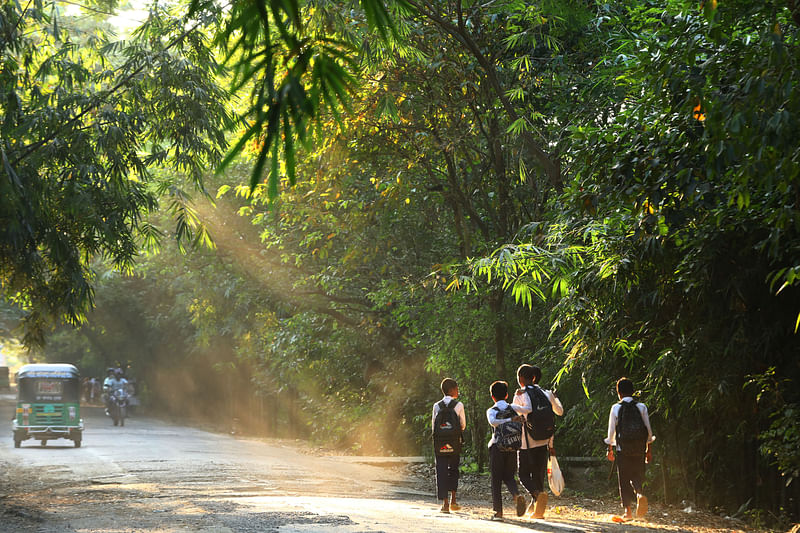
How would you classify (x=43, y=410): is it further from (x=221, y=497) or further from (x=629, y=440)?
(x=629, y=440)

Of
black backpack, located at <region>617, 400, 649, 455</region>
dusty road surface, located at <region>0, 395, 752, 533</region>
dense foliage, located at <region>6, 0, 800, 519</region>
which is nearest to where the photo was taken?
A: dense foliage, located at <region>6, 0, 800, 519</region>

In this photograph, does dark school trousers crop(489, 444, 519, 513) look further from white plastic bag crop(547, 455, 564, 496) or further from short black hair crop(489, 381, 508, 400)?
short black hair crop(489, 381, 508, 400)

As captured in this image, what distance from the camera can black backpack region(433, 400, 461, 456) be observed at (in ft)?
35.6

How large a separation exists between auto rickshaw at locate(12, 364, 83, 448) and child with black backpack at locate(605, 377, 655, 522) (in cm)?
1724

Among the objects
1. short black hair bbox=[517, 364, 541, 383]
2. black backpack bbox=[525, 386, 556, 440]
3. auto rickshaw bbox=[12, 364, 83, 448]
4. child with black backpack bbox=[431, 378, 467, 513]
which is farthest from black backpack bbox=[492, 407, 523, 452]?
auto rickshaw bbox=[12, 364, 83, 448]

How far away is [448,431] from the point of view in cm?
1086

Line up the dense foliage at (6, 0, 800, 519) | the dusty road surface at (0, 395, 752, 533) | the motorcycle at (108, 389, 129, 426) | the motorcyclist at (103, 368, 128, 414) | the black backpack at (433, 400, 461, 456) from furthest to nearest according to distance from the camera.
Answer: the motorcyclist at (103, 368, 128, 414) → the motorcycle at (108, 389, 129, 426) → the black backpack at (433, 400, 461, 456) → the dusty road surface at (0, 395, 752, 533) → the dense foliage at (6, 0, 800, 519)

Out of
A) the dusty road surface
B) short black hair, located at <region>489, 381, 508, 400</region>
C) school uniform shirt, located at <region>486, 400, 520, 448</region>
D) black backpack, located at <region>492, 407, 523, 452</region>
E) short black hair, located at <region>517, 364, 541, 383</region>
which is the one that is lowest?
the dusty road surface

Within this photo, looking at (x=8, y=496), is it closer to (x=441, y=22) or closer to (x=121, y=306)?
(x=441, y=22)

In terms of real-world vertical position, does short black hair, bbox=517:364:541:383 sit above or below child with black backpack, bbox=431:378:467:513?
above

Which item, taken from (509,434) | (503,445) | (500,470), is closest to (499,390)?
(509,434)

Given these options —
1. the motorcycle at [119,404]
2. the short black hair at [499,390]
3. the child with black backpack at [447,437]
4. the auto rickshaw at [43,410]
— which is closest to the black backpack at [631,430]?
the short black hair at [499,390]

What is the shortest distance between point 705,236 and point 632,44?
2.74 metres

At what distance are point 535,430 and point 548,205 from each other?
353 cm
